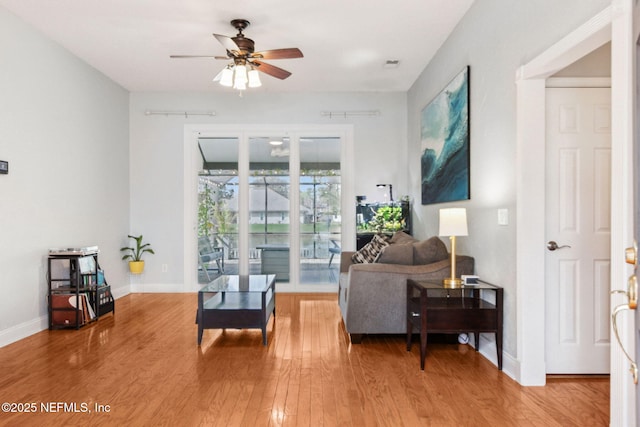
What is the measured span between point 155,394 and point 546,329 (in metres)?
2.57

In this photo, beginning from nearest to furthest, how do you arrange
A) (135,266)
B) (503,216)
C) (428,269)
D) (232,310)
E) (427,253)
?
(503,216) → (428,269) → (232,310) → (427,253) → (135,266)

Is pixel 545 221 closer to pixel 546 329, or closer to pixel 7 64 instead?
pixel 546 329

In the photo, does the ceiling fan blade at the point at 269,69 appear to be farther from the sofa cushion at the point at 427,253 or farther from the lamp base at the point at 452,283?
the lamp base at the point at 452,283

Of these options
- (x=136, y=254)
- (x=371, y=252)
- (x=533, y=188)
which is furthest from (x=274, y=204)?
(x=533, y=188)

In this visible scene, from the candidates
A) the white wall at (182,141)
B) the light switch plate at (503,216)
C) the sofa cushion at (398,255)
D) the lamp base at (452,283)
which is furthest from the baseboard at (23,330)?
the light switch plate at (503,216)

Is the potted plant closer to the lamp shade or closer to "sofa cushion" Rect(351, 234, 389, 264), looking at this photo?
"sofa cushion" Rect(351, 234, 389, 264)

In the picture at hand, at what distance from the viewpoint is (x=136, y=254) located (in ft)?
19.3

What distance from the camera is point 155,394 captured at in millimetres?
2523

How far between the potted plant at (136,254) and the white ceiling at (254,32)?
2274 millimetres

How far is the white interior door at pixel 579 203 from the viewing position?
2719mm

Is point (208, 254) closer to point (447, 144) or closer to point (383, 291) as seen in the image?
point (383, 291)

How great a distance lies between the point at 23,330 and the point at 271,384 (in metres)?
2.61

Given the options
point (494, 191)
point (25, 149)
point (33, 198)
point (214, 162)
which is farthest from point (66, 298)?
point (494, 191)

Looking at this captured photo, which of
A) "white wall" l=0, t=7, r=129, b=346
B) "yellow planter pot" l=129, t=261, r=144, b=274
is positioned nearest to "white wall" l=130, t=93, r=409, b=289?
"yellow planter pot" l=129, t=261, r=144, b=274
